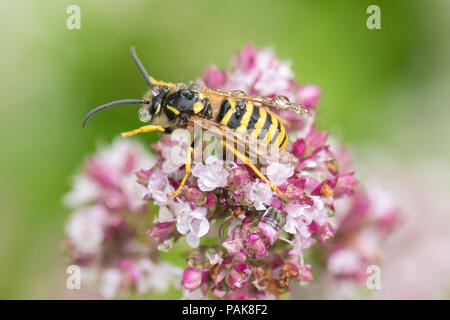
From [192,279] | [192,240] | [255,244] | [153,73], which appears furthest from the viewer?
[153,73]

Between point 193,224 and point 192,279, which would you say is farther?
point 192,279

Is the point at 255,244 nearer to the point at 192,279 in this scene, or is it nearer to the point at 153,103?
the point at 192,279

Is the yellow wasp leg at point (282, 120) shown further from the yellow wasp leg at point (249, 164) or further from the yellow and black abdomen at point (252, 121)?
the yellow wasp leg at point (249, 164)

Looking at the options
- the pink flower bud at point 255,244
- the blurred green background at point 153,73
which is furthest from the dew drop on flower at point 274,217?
the blurred green background at point 153,73

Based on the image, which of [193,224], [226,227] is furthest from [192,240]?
[226,227]

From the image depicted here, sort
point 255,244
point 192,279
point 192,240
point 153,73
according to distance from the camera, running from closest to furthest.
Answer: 1. point 255,244
2. point 192,240
3. point 192,279
4. point 153,73

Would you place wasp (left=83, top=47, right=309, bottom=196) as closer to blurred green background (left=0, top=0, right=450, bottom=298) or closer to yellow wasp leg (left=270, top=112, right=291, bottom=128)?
yellow wasp leg (left=270, top=112, right=291, bottom=128)
